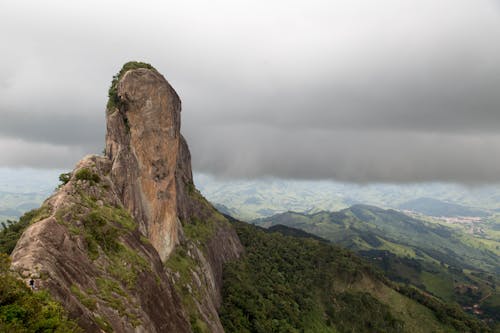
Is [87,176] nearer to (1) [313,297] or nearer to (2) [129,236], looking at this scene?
(2) [129,236]

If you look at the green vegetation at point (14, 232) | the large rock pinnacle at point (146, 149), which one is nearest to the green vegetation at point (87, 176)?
the green vegetation at point (14, 232)

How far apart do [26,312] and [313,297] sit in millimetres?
136953

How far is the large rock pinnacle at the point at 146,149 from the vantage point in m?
50.7

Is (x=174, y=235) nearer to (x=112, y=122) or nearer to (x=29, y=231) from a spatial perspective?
(x=112, y=122)

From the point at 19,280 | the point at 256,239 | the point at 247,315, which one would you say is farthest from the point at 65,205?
the point at 256,239

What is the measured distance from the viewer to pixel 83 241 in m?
26.0

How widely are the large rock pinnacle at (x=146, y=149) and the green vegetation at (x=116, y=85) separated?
0.54m

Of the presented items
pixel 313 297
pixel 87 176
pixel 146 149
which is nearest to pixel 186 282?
pixel 146 149

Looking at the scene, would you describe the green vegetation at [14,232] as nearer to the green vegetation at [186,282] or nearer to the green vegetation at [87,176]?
the green vegetation at [87,176]

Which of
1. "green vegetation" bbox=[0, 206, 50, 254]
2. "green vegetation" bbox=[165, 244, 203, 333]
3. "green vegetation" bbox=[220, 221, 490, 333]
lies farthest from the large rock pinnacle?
"green vegetation" bbox=[220, 221, 490, 333]

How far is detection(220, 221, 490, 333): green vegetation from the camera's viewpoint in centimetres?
9006

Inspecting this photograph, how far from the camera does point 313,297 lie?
13225 centimetres

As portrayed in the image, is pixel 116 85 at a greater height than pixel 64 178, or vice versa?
pixel 116 85

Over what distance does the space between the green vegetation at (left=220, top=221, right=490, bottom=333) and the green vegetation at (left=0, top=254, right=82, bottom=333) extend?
68561mm
